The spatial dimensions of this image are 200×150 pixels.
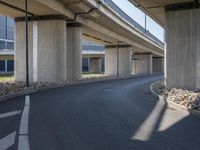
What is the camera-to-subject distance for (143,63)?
8988 cm

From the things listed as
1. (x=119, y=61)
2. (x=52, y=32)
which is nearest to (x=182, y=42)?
(x=52, y=32)

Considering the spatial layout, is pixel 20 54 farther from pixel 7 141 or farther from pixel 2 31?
pixel 2 31

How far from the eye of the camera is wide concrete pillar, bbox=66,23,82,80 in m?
38.6

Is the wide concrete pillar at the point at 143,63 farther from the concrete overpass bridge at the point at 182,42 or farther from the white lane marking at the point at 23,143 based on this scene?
the white lane marking at the point at 23,143

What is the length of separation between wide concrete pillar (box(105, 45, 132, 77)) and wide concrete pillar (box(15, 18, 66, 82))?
2902cm

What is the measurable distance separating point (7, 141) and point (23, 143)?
420 millimetres

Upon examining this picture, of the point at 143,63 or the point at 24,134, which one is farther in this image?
the point at 143,63

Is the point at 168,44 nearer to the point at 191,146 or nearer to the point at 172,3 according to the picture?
the point at 172,3

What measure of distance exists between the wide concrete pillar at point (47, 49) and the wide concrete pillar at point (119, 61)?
95.2 feet

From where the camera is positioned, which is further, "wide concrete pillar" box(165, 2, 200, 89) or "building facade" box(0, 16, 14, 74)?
"building facade" box(0, 16, 14, 74)

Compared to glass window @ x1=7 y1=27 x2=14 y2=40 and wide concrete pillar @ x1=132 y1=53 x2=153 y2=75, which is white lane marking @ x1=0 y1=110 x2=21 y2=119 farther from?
glass window @ x1=7 y1=27 x2=14 y2=40

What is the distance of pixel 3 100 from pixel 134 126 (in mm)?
9221

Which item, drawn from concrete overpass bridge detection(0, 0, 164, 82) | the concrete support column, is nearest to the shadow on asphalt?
concrete overpass bridge detection(0, 0, 164, 82)

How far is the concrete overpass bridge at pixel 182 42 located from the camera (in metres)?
23.7
